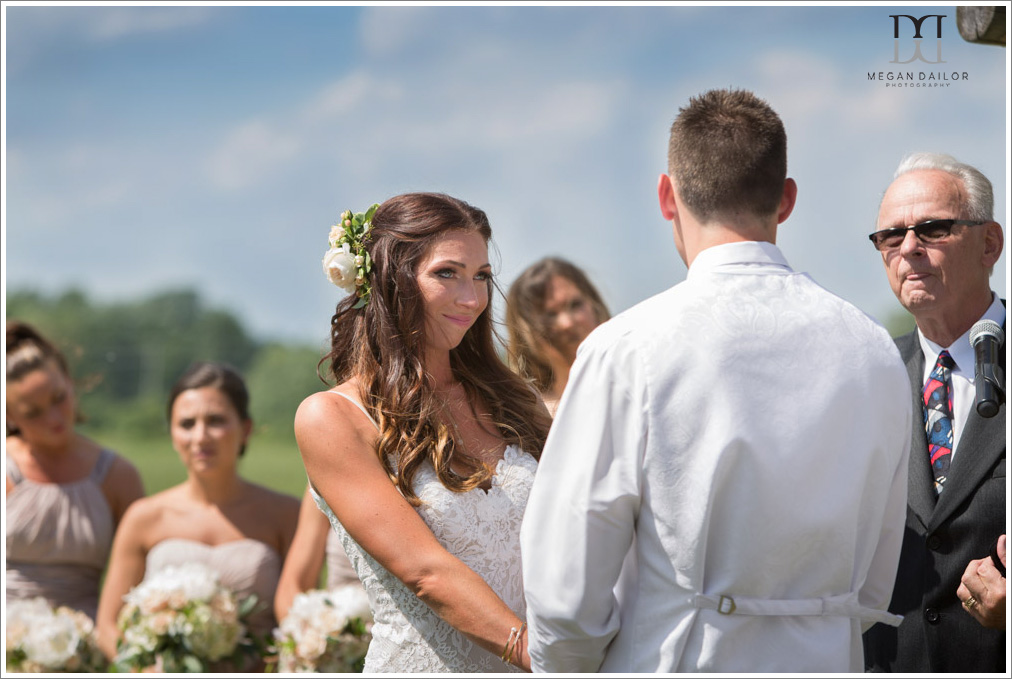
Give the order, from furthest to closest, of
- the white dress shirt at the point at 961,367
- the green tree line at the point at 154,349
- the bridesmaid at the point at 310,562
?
the green tree line at the point at 154,349 → the bridesmaid at the point at 310,562 → the white dress shirt at the point at 961,367

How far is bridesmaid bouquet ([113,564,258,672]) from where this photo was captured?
217 inches

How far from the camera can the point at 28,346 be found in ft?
23.3

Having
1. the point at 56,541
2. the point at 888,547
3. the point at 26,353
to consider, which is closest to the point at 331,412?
the point at 888,547

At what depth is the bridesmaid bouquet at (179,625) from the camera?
18.1 ft

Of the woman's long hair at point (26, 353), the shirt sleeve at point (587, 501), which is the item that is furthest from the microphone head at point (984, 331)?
the woman's long hair at point (26, 353)

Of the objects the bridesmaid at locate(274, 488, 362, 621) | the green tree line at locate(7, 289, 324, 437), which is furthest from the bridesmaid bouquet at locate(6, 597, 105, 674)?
the green tree line at locate(7, 289, 324, 437)

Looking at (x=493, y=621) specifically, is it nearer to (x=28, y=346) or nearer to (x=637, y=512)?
(x=637, y=512)

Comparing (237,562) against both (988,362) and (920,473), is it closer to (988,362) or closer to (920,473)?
(920,473)

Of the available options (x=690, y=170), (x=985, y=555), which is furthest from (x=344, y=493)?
(x=985, y=555)

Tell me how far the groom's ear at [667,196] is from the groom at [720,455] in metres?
0.01

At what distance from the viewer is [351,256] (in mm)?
3900

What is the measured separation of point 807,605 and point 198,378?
17.0ft

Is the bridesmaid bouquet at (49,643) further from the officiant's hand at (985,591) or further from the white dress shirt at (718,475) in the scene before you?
the officiant's hand at (985,591)

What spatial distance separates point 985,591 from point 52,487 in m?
5.89
